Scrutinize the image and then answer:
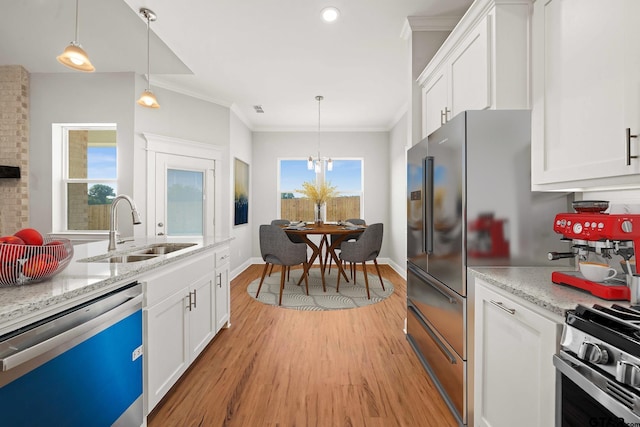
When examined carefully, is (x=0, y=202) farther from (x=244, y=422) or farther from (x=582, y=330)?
(x=582, y=330)

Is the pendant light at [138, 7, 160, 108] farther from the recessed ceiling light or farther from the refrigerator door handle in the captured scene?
the refrigerator door handle

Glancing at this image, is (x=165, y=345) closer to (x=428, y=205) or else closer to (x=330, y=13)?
(x=428, y=205)

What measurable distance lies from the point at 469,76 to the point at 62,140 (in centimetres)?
474

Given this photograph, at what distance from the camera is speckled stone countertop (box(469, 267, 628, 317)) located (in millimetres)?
995

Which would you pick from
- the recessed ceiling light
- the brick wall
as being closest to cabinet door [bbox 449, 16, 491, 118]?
the recessed ceiling light

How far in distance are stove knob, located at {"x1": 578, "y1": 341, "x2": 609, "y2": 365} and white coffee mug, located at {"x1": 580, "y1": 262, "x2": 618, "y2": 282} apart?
Result: 16.5 inches

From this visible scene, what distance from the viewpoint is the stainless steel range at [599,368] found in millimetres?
705

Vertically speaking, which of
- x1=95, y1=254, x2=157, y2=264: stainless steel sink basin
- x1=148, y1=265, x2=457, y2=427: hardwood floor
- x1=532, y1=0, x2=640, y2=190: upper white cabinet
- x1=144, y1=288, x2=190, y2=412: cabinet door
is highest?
x1=532, y1=0, x2=640, y2=190: upper white cabinet

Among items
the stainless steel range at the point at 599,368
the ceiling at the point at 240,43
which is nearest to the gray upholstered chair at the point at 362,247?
the ceiling at the point at 240,43

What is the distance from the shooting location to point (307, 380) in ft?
6.58

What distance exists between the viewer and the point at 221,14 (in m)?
2.48

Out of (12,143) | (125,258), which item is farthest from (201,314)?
(12,143)

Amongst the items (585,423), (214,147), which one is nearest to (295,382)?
(585,423)

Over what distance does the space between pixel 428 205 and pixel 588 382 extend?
1.27 m
